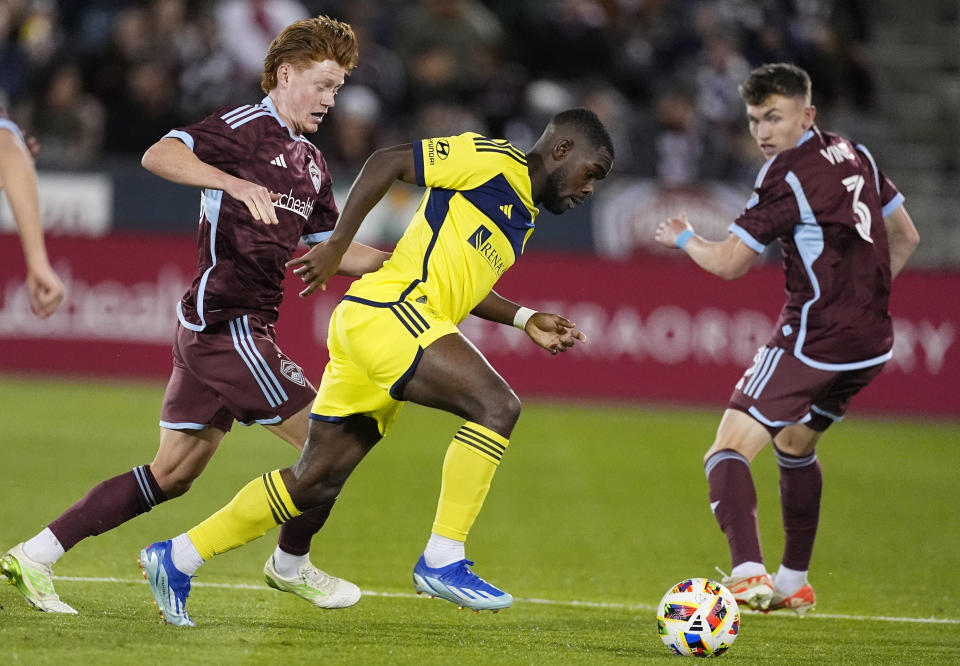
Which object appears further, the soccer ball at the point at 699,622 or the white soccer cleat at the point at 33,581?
the white soccer cleat at the point at 33,581

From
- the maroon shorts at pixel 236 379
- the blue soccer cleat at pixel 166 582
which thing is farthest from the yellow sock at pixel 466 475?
the blue soccer cleat at pixel 166 582

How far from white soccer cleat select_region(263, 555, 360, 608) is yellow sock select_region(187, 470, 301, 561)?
574 millimetres

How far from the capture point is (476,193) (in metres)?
5.36

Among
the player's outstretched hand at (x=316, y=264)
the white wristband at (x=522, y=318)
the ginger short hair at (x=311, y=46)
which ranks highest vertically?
the ginger short hair at (x=311, y=46)

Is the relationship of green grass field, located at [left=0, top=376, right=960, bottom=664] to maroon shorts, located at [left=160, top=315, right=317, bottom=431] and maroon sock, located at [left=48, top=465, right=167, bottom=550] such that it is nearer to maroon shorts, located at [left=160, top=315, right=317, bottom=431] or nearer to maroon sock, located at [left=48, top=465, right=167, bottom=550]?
maroon sock, located at [left=48, top=465, right=167, bottom=550]

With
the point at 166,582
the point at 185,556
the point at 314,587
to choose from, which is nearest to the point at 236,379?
the point at 185,556

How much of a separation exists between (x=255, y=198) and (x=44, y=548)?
1.70 meters

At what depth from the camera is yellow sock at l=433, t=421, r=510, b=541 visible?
16.6ft

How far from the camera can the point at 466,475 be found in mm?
5102

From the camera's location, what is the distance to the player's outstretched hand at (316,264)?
5.17 meters

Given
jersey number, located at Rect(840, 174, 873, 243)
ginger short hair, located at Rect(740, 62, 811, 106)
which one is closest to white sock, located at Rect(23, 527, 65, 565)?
ginger short hair, located at Rect(740, 62, 811, 106)

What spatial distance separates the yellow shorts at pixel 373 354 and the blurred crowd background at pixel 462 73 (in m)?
9.45

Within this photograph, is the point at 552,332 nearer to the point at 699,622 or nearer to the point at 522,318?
the point at 522,318

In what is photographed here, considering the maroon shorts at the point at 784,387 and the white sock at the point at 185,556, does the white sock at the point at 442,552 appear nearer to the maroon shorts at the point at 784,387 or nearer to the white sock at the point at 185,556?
the white sock at the point at 185,556
